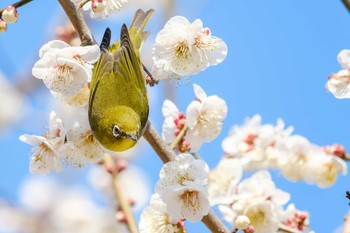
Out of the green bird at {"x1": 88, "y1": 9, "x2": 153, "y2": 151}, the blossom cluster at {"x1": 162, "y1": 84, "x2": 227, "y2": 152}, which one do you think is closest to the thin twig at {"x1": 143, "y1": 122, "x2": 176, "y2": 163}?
the blossom cluster at {"x1": 162, "y1": 84, "x2": 227, "y2": 152}

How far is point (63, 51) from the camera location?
350 centimetres

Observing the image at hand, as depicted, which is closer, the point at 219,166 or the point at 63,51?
the point at 63,51

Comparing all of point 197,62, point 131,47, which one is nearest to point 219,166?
point 131,47

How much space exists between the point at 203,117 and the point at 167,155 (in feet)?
2.32

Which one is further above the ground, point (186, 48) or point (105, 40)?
point (105, 40)

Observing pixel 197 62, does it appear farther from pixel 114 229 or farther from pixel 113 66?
pixel 114 229

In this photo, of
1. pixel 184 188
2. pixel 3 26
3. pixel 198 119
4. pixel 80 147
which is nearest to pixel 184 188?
pixel 184 188

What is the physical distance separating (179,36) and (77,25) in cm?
55

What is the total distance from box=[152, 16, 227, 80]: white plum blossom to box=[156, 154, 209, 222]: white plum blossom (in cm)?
50

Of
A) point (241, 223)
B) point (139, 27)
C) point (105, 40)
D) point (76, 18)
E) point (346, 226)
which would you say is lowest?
point (346, 226)

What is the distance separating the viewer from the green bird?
13.9 feet

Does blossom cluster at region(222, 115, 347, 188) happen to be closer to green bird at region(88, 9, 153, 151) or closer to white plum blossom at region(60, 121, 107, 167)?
green bird at region(88, 9, 153, 151)

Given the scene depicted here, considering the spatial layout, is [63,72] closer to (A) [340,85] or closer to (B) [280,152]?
(A) [340,85]

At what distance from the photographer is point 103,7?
360 centimetres
